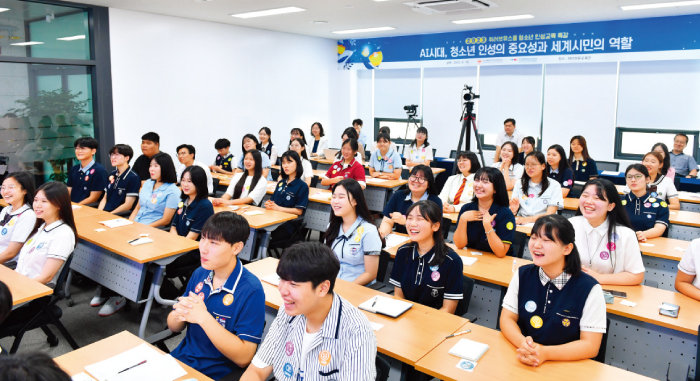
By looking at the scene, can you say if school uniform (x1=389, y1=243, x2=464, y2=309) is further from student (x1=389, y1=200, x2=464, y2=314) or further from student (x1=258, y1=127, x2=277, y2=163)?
student (x1=258, y1=127, x2=277, y2=163)

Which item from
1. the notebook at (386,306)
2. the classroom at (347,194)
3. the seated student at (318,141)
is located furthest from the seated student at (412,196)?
the seated student at (318,141)

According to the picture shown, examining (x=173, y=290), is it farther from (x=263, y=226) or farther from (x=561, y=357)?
(x=561, y=357)

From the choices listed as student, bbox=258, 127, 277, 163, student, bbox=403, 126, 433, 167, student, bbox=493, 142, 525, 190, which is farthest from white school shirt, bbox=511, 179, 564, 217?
student, bbox=258, 127, 277, 163

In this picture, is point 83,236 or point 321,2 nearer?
point 83,236

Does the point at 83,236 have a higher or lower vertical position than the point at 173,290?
higher

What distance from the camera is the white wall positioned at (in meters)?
7.48

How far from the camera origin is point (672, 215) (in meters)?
4.82

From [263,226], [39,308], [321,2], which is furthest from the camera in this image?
[321,2]

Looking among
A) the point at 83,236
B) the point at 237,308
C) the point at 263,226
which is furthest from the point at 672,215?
the point at 83,236

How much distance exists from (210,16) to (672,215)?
691 cm

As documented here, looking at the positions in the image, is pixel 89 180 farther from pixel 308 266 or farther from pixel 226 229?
pixel 308 266

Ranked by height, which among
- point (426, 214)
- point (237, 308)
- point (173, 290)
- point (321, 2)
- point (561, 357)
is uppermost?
point (321, 2)

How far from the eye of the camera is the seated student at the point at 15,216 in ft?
11.8

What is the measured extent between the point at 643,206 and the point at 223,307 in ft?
12.5
